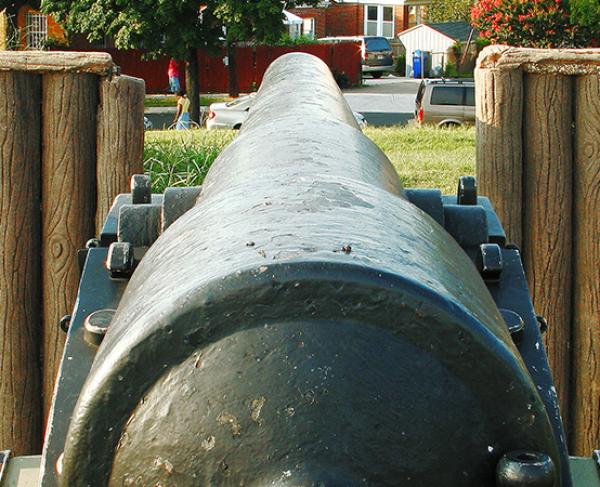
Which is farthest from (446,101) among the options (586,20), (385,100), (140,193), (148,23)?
(140,193)

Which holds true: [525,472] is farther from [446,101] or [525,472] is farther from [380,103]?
[380,103]

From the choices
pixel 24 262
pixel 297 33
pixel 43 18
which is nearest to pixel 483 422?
pixel 24 262

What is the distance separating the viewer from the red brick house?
6169 cm

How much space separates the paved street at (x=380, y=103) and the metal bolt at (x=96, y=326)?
26.0 meters

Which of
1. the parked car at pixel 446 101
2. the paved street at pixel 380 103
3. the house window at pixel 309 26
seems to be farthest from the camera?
the house window at pixel 309 26

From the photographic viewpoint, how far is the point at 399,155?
12.7 meters

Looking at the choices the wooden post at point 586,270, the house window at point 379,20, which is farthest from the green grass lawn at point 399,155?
the house window at point 379,20

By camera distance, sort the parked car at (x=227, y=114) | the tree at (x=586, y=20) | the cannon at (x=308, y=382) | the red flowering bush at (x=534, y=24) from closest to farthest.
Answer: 1. the cannon at (x=308, y=382)
2. the tree at (x=586, y=20)
3. the red flowering bush at (x=534, y=24)
4. the parked car at (x=227, y=114)

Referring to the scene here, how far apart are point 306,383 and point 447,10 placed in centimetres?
6069

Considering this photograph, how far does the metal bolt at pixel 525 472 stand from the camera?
177 cm

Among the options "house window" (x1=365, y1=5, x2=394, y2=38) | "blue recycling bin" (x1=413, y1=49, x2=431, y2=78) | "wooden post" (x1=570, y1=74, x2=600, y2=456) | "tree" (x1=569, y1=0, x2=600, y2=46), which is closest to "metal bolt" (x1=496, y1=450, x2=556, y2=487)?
"wooden post" (x1=570, y1=74, x2=600, y2=456)

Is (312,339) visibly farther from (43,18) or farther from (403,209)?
(43,18)

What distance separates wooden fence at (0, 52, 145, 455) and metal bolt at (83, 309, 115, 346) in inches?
73.3

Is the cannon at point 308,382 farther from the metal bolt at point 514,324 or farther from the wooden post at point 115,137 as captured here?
the wooden post at point 115,137
